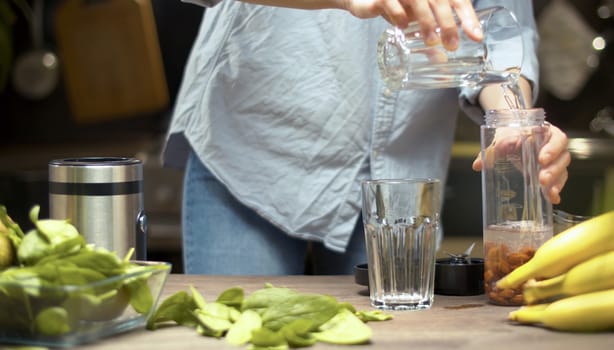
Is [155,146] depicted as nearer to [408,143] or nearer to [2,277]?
[408,143]

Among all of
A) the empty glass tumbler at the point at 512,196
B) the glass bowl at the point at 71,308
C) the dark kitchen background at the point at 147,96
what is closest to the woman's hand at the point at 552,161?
the empty glass tumbler at the point at 512,196

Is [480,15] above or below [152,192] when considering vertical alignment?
above

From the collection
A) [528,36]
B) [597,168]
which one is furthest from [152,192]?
[528,36]

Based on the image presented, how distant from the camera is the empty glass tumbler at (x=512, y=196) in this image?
→ 1076mm

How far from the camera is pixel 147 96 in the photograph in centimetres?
343

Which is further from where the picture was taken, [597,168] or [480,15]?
[597,168]

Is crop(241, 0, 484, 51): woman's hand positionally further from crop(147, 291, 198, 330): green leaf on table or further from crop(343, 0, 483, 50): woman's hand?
crop(147, 291, 198, 330): green leaf on table

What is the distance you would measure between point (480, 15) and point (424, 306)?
39 centimetres

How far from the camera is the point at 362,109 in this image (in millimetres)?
1527

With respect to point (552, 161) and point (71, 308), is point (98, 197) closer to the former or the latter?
point (71, 308)

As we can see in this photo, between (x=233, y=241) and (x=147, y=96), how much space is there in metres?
2.01

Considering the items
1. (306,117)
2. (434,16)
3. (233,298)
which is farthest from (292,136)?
(233,298)

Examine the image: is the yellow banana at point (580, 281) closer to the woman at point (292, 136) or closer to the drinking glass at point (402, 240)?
the drinking glass at point (402, 240)

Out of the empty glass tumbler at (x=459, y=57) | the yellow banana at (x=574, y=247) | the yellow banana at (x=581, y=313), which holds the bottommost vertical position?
the yellow banana at (x=581, y=313)
